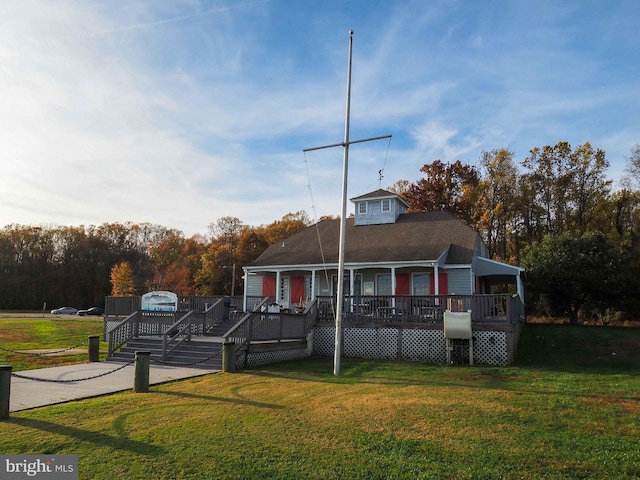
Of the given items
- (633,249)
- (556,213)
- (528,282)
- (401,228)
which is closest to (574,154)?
(556,213)

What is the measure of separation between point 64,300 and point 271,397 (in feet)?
275

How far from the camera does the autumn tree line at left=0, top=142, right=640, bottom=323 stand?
98.5 feet

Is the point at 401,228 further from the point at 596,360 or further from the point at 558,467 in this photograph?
the point at 558,467

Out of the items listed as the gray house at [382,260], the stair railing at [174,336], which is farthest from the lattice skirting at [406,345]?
the stair railing at [174,336]

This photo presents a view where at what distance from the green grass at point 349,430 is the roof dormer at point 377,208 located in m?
16.8

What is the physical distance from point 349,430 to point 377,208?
2186cm

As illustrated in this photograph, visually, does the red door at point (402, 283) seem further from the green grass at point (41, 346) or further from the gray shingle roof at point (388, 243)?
the green grass at point (41, 346)

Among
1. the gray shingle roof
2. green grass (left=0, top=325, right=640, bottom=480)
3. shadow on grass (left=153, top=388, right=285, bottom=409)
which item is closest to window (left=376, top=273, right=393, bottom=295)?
the gray shingle roof

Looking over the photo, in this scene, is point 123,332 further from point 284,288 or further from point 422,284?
point 422,284

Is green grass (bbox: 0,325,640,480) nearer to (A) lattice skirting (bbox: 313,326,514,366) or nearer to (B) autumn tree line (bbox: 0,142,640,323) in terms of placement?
(A) lattice skirting (bbox: 313,326,514,366)

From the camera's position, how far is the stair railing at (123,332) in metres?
17.1

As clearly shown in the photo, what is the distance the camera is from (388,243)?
25.1m

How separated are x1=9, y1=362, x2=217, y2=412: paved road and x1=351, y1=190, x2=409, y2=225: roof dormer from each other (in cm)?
1625

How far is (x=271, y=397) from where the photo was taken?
369 inches
